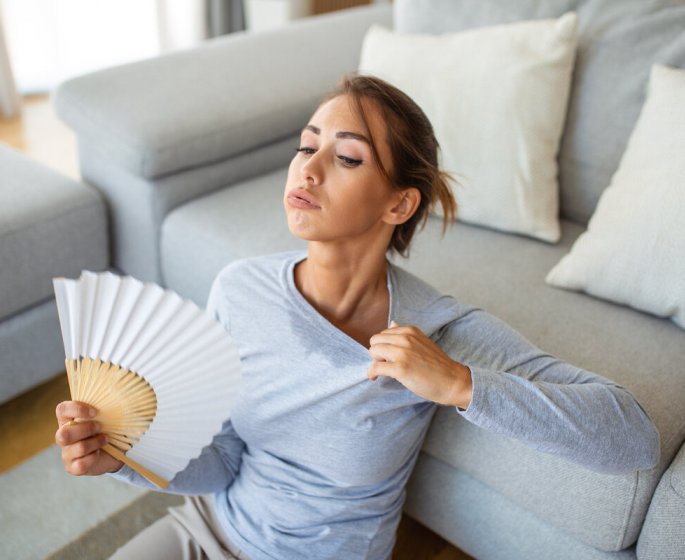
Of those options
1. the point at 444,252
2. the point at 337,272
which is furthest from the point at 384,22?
the point at 337,272

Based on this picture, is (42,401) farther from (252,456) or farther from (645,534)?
(645,534)

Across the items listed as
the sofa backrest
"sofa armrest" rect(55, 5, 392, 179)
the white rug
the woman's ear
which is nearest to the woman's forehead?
the woman's ear

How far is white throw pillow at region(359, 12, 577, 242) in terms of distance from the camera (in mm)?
1732

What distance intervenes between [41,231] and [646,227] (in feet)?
4.49

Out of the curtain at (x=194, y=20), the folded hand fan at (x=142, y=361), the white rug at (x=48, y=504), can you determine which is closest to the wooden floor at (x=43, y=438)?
the white rug at (x=48, y=504)

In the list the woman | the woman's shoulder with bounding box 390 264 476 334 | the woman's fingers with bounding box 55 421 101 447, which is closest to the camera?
the woman's fingers with bounding box 55 421 101 447

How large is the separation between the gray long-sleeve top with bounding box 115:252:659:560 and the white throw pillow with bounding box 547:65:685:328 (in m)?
0.46

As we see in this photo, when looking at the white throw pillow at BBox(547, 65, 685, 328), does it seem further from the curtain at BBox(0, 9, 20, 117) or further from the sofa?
the curtain at BBox(0, 9, 20, 117)

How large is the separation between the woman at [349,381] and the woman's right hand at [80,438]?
18 millimetres

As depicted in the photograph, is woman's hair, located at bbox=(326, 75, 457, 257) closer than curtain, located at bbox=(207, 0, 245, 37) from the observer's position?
Yes

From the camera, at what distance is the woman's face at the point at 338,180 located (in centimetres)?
105

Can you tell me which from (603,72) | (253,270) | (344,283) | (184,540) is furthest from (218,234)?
(603,72)

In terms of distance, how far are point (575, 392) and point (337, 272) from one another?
399 mm

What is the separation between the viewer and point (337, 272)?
1.13 m
